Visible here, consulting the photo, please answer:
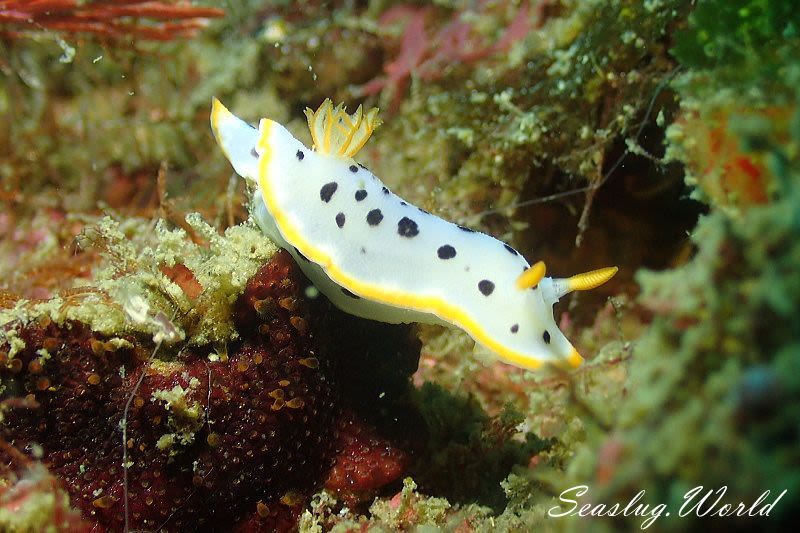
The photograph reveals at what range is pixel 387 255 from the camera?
2.37 m

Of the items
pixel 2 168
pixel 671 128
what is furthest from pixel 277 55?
pixel 671 128

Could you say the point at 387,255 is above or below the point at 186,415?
above

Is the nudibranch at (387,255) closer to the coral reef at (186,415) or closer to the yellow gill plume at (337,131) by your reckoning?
the yellow gill plume at (337,131)

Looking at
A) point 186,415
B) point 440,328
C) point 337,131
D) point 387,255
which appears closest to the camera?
point 186,415

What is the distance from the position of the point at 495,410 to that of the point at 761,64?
2518 mm

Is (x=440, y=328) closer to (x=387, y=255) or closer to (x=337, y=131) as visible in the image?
(x=387, y=255)

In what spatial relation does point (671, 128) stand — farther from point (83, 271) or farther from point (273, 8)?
point (273, 8)

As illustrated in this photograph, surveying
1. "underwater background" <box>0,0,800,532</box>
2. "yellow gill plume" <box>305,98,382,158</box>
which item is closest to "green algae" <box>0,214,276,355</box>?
"underwater background" <box>0,0,800,532</box>

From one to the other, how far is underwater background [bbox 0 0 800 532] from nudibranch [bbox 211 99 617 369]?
23cm

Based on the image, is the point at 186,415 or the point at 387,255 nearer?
the point at 186,415

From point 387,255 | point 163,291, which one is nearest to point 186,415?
point 163,291

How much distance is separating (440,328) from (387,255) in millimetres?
1408

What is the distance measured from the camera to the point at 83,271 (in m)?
3.69

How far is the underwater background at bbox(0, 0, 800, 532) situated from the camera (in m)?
1.14
